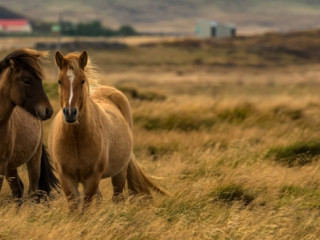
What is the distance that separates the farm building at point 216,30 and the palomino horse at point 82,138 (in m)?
105

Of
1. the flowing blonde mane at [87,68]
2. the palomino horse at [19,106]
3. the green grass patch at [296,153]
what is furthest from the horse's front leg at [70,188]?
the green grass patch at [296,153]

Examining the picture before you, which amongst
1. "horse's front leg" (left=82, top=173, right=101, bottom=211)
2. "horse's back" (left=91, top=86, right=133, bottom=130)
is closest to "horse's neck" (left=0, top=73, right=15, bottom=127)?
"horse's front leg" (left=82, top=173, right=101, bottom=211)

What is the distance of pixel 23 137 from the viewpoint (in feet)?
30.1

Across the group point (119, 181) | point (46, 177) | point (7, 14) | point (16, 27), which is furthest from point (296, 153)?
point (7, 14)

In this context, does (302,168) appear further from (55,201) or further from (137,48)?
(137,48)

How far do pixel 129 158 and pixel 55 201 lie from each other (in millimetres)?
1147

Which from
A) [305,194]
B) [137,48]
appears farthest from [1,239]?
[137,48]

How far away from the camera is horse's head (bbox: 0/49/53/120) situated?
814 centimetres

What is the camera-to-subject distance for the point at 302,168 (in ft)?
35.0

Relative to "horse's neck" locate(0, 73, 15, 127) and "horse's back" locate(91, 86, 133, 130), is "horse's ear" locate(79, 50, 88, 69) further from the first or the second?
"horse's back" locate(91, 86, 133, 130)

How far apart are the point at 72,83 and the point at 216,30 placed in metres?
108

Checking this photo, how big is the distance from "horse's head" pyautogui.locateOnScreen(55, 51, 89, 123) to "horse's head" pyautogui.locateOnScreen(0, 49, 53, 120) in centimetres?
58

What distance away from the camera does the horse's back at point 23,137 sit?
29.6 feet

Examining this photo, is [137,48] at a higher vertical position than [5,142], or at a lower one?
lower
